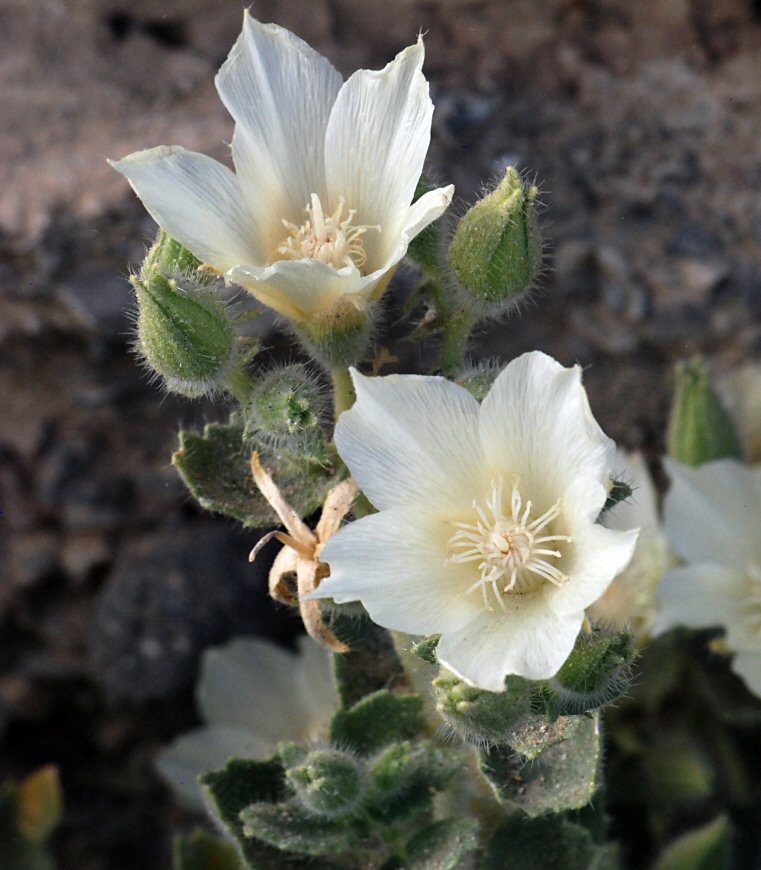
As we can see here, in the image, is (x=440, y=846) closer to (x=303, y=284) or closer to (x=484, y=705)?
(x=484, y=705)

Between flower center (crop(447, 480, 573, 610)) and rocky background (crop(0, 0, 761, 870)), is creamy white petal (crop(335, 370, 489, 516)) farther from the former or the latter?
rocky background (crop(0, 0, 761, 870))

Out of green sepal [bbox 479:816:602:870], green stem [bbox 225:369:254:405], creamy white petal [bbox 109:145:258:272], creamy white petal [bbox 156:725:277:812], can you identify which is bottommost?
green sepal [bbox 479:816:602:870]

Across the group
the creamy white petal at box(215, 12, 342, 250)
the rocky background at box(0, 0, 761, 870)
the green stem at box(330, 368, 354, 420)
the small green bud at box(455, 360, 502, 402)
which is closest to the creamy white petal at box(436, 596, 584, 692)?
the small green bud at box(455, 360, 502, 402)

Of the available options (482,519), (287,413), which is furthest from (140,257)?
(482,519)

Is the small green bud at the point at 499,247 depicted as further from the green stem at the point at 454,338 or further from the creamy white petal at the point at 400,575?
the creamy white petal at the point at 400,575

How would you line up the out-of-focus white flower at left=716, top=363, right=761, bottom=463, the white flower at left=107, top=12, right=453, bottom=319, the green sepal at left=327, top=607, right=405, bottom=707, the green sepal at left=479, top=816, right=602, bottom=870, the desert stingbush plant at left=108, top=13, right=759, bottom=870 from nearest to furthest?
the desert stingbush plant at left=108, top=13, right=759, bottom=870, the white flower at left=107, top=12, right=453, bottom=319, the green sepal at left=479, top=816, right=602, bottom=870, the green sepal at left=327, top=607, right=405, bottom=707, the out-of-focus white flower at left=716, top=363, right=761, bottom=463

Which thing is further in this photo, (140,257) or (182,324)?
(140,257)
